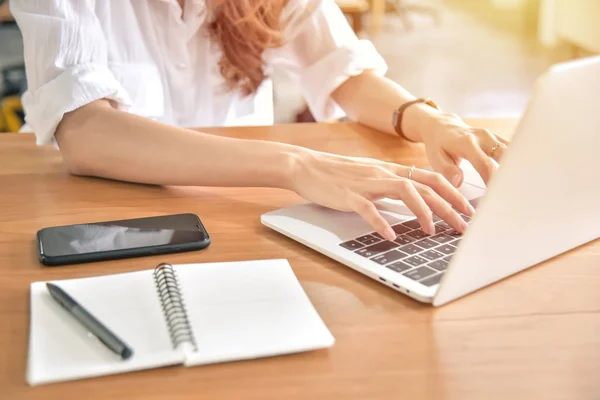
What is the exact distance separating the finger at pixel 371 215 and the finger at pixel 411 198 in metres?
0.03

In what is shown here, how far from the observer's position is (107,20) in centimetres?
109

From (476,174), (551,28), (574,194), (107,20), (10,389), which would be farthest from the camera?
(551,28)

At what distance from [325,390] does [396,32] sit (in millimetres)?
5662

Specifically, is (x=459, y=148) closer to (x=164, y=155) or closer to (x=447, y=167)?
(x=447, y=167)

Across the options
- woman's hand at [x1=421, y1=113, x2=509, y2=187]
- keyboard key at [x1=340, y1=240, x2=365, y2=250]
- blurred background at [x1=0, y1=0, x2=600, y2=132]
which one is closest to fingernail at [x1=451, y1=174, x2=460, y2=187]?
woman's hand at [x1=421, y1=113, x2=509, y2=187]

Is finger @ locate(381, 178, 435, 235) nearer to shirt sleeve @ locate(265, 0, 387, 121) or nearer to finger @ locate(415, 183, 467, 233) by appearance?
finger @ locate(415, 183, 467, 233)

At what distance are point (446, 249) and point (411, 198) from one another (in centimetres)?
7

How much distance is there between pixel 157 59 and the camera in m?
1.21

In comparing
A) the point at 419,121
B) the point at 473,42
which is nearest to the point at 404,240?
the point at 419,121

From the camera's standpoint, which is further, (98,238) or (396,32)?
(396,32)

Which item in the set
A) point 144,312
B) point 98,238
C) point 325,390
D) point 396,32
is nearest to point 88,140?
point 98,238

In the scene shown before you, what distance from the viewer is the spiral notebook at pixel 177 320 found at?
472 millimetres

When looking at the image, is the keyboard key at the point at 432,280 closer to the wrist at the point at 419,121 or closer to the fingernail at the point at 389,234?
the fingernail at the point at 389,234

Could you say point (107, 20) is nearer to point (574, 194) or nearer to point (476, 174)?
point (476, 174)
